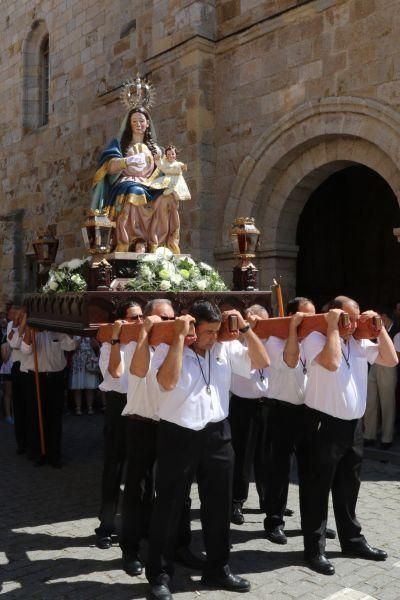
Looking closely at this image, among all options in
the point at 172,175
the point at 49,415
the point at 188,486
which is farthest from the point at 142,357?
Result: the point at 49,415

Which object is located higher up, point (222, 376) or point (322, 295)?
point (322, 295)

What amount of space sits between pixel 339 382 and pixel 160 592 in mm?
1704

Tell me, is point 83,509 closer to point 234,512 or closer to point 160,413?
point 234,512

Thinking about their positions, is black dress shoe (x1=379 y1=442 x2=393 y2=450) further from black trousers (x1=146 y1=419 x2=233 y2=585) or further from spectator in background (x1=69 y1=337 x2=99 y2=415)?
spectator in background (x1=69 y1=337 x2=99 y2=415)

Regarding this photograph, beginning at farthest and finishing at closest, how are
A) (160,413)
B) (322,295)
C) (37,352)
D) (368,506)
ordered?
(322,295), (37,352), (368,506), (160,413)

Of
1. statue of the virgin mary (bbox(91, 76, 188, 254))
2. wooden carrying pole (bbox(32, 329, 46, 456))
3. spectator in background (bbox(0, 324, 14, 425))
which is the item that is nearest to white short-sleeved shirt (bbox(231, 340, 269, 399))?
statue of the virgin mary (bbox(91, 76, 188, 254))

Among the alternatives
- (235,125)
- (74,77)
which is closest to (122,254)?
(235,125)

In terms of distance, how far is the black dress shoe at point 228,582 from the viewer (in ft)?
12.5

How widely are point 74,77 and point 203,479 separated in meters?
12.0

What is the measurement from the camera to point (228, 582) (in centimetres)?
381

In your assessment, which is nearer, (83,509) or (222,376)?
(222,376)

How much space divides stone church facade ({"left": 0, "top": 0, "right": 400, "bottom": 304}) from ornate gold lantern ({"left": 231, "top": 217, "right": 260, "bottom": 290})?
2.50 m

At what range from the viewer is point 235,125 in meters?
9.86

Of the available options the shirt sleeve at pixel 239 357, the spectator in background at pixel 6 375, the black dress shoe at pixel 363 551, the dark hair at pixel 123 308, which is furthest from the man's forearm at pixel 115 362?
the spectator in background at pixel 6 375
